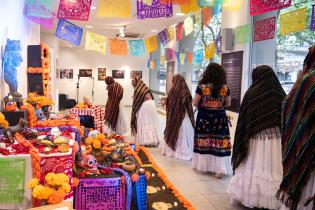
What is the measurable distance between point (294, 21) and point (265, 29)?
87cm

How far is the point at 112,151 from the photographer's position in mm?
2963

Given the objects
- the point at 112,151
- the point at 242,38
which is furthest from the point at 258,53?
the point at 112,151

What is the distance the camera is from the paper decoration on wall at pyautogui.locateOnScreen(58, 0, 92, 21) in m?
4.26

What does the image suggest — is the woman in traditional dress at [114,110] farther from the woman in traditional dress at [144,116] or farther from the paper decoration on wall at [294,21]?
the paper decoration on wall at [294,21]

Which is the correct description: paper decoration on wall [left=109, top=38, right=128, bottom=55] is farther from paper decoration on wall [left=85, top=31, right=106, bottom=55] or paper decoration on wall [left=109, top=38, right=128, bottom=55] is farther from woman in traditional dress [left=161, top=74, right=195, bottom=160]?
woman in traditional dress [left=161, top=74, right=195, bottom=160]

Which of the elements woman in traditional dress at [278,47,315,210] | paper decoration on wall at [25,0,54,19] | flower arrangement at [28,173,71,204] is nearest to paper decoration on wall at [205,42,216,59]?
paper decoration on wall at [25,0,54,19]

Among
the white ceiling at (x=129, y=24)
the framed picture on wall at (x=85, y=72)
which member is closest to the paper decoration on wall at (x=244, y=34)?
the white ceiling at (x=129, y=24)

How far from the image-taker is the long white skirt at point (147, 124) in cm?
573

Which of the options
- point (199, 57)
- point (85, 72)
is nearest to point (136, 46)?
point (199, 57)

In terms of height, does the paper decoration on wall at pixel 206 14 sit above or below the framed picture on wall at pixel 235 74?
above

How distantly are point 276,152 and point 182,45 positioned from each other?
7220mm

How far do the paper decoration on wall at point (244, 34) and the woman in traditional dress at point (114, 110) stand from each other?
99.1 inches

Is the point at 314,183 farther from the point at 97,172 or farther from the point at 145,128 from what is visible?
the point at 145,128

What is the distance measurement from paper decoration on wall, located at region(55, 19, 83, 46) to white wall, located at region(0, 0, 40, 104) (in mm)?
505
